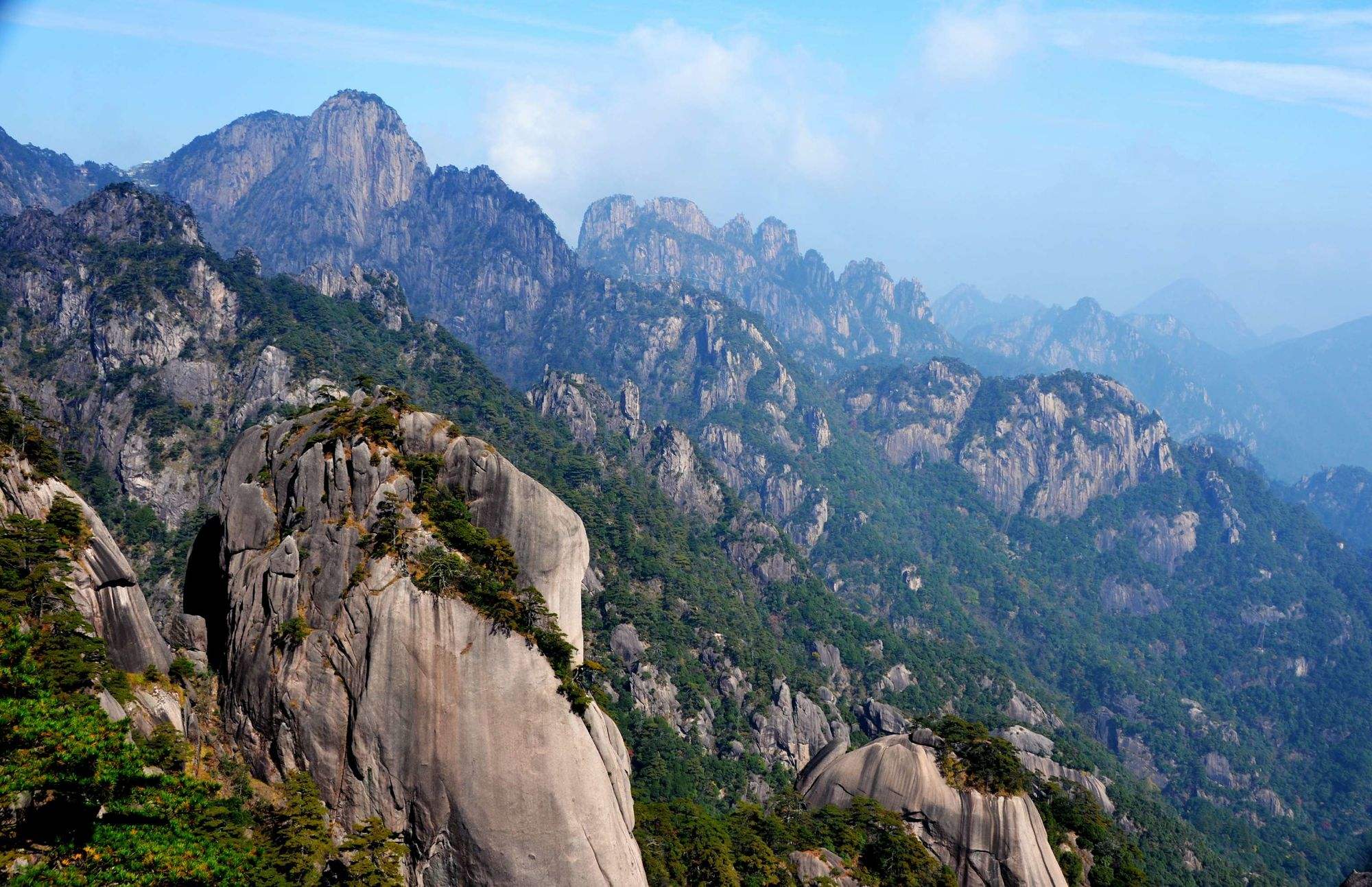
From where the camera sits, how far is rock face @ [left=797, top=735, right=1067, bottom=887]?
5025cm

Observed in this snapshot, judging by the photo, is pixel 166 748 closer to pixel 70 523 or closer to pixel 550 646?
pixel 70 523

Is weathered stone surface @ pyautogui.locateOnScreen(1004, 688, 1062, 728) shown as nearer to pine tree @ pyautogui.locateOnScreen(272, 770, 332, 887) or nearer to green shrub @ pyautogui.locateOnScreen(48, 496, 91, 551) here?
pine tree @ pyautogui.locateOnScreen(272, 770, 332, 887)

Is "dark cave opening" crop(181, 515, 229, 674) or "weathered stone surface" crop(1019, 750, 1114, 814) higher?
"dark cave opening" crop(181, 515, 229, 674)

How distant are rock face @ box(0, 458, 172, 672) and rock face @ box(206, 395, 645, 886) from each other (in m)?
3.61

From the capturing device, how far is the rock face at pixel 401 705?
35.1m

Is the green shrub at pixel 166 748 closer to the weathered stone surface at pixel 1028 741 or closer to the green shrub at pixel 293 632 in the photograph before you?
the green shrub at pixel 293 632

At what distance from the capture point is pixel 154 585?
281 ft

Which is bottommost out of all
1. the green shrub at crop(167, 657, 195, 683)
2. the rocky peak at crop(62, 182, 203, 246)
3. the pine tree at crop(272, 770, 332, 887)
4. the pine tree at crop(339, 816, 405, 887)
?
the pine tree at crop(339, 816, 405, 887)

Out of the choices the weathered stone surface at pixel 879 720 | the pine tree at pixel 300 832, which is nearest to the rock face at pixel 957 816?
the pine tree at pixel 300 832

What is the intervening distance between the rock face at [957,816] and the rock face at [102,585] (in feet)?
138

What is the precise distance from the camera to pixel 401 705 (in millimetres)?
35875

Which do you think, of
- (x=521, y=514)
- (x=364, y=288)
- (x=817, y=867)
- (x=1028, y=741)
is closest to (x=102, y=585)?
(x=521, y=514)

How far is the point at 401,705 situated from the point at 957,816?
35537 millimetres

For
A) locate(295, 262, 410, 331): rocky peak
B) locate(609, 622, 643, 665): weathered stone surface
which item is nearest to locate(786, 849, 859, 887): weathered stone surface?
locate(609, 622, 643, 665): weathered stone surface
